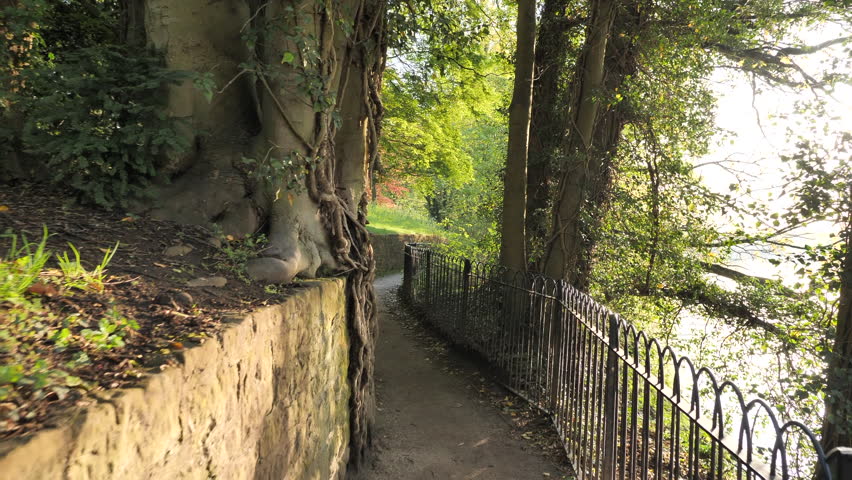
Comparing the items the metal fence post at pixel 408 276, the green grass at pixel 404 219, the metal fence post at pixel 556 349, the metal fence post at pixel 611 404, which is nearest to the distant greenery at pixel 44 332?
the metal fence post at pixel 611 404

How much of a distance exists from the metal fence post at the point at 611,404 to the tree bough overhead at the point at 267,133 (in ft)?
7.09

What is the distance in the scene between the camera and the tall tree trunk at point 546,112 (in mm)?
8062

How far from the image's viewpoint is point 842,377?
3736 millimetres

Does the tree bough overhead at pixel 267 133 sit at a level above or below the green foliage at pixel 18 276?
above

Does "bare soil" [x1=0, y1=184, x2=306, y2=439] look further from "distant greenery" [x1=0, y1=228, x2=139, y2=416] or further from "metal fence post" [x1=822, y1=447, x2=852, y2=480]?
"metal fence post" [x1=822, y1=447, x2=852, y2=480]

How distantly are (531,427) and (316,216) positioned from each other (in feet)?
11.1

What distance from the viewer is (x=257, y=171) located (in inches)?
136

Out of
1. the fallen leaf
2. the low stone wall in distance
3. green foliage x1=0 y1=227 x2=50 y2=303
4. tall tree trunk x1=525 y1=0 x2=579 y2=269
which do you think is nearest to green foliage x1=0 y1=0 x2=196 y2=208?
green foliage x1=0 y1=227 x2=50 y2=303

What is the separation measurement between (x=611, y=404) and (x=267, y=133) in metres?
3.36

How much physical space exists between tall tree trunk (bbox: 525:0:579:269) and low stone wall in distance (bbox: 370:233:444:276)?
9.98m

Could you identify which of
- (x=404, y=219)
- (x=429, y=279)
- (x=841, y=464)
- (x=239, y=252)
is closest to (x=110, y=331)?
(x=239, y=252)

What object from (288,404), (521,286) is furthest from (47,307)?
(521,286)

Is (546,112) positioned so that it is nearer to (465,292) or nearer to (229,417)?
(465,292)

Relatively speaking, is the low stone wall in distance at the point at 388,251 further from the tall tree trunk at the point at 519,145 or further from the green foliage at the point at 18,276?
the green foliage at the point at 18,276
